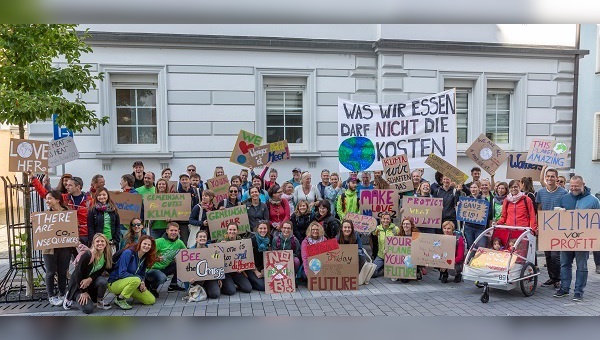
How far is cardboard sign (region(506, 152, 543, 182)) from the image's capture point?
27.3 ft

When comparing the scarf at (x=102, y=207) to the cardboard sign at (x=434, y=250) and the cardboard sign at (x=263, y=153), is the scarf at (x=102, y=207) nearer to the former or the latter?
the cardboard sign at (x=263, y=153)

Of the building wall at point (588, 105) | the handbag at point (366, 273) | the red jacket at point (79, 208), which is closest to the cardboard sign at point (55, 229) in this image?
the red jacket at point (79, 208)

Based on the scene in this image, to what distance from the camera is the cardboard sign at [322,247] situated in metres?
6.65

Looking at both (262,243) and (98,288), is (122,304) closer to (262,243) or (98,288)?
(98,288)

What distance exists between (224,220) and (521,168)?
548 centimetres

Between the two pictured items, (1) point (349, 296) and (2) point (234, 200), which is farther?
(2) point (234, 200)

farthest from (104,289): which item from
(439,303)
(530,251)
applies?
(530,251)

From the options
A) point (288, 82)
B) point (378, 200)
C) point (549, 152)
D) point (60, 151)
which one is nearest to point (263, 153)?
point (378, 200)

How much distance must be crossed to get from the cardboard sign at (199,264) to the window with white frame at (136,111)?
5.02m

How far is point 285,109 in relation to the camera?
11492 mm

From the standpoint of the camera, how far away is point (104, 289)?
5.85 m

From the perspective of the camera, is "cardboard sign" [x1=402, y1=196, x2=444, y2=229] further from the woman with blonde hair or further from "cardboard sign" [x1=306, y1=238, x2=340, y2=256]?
the woman with blonde hair

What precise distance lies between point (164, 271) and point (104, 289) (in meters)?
0.83

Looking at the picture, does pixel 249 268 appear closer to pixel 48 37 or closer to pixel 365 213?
pixel 365 213
